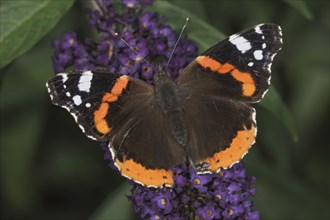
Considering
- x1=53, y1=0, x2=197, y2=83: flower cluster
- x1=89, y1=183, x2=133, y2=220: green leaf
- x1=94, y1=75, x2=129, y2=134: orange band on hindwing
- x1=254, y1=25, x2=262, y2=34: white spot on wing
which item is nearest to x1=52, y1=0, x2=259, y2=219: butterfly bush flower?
x1=53, y1=0, x2=197, y2=83: flower cluster

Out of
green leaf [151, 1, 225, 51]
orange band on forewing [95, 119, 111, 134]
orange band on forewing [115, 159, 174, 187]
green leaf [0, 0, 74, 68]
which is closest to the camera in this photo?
orange band on forewing [115, 159, 174, 187]

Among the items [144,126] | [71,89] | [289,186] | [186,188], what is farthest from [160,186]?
[289,186]

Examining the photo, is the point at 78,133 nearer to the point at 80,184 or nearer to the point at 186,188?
the point at 80,184

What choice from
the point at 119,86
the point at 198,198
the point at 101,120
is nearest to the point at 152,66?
the point at 119,86

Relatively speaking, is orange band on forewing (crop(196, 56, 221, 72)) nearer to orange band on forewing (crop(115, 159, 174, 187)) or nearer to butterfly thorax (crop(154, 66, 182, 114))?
butterfly thorax (crop(154, 66, 182, 114))

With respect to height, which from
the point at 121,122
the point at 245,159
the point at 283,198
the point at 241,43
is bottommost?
the point at 283,198

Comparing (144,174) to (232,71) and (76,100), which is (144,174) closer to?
(76,100)

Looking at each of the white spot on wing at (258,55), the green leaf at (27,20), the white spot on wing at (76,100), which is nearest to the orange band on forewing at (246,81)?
the white spot on wing at (258,55)
